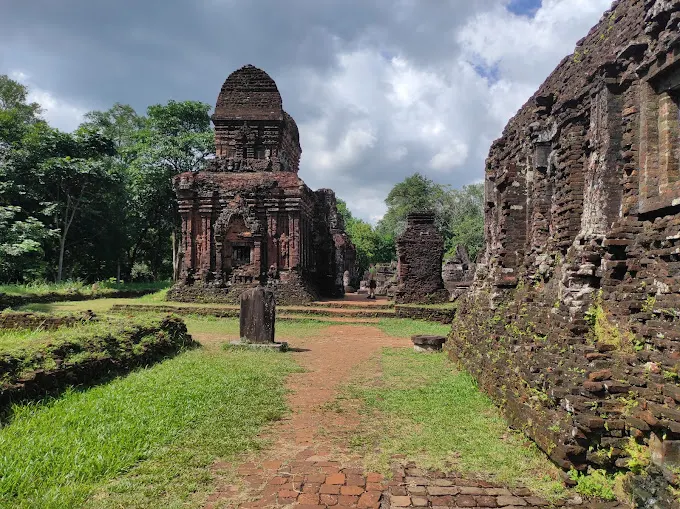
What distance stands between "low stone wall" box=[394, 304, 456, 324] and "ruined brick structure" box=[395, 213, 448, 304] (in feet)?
4.67

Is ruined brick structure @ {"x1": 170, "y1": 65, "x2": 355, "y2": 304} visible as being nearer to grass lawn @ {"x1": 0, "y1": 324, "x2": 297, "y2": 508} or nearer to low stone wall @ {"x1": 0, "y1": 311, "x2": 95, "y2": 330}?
low stone wall @ {"x1": 0, "y1": 311, "x2": 95, "y2": 330}

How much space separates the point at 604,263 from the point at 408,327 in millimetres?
11662

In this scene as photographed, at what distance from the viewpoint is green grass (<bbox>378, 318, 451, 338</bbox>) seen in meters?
15.2

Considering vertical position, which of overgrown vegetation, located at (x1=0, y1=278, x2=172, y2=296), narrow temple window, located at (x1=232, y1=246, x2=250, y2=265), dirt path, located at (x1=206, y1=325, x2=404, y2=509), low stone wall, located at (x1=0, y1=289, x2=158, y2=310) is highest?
narrow temple window, located at (x1=232, y1=246, x2=250, y2=265)

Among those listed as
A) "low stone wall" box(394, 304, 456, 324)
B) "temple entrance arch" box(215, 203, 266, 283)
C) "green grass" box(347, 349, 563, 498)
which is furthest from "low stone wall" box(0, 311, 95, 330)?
"low stone wall" box(394, 304, 456, 324)

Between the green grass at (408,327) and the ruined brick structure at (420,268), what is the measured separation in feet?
6.88

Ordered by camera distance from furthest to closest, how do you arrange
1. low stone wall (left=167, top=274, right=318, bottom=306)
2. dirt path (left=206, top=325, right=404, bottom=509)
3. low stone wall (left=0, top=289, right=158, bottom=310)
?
low stone wall (left=167, top=274, right=318, bottom=306), low stone wall (left=0, top=289, right=158, bottom=310), dirt path (left=206, top=325, right=404, bottom=509)

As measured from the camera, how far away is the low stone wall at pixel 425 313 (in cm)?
1797

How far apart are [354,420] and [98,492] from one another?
10.2 ft

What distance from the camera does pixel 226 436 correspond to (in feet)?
18.0

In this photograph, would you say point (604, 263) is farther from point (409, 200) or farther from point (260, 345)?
point (409, 200)

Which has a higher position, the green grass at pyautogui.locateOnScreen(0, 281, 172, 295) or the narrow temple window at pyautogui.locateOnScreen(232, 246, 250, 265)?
the narrow temple window at pyautogui.locateOnScreen(232, 246, 250, 265)

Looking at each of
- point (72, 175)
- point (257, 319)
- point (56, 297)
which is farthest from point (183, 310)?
point (72, 175)

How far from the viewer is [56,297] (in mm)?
22938
